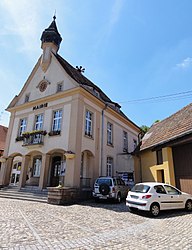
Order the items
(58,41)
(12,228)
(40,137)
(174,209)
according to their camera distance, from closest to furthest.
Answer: (12,228) → (174,209) → (40,137) → (58,41)

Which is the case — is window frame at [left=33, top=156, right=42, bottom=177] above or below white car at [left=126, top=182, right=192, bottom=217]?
above

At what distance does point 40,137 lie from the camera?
16.3 m

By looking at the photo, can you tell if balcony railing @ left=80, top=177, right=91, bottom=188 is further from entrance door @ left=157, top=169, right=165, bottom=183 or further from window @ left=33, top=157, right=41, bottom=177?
entrance door @ left=157, top=169, right=165, bottom=183

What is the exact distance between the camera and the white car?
849cm

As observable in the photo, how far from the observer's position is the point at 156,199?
864 cm

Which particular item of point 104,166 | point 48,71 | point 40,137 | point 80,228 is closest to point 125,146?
point 104,166

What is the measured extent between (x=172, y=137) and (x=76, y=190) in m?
7.28

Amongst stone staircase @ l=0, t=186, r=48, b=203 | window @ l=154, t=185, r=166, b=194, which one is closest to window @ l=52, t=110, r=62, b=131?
stone staircase @ l=0, t=186, r=48, b=203

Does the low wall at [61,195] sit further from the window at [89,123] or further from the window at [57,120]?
the window at [57,120]

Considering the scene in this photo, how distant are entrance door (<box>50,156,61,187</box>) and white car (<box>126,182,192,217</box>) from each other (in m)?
8.79

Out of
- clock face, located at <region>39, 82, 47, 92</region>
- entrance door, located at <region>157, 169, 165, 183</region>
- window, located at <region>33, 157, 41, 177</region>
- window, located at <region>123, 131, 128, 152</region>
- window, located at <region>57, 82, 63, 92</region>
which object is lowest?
entrance door, located at <region>157, 169, 165, 183</region>

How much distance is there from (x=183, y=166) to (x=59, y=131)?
9488 mm

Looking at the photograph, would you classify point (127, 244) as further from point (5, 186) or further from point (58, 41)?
point (58, 41)

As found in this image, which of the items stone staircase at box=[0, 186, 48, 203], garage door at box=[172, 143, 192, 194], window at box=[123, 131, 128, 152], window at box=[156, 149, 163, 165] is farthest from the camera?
window at box=[123, 131, 128, 152]
